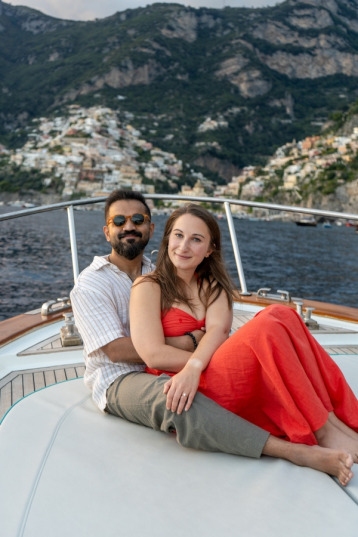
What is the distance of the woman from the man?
0.04 meters

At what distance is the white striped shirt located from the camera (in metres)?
1.29

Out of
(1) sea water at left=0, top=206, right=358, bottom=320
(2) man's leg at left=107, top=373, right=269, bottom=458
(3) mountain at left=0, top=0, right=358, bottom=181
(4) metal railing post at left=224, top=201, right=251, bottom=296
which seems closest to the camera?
(2) man's leg at left=107, top=373, right=269, bottom=458

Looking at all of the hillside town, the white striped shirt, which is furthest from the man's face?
the hillside town

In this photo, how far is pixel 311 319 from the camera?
89.1 inches

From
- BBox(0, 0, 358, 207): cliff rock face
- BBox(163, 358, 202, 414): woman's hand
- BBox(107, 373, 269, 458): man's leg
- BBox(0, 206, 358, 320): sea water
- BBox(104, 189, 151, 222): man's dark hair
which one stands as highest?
BBox(0, 0, 358, 207): cliff rock face

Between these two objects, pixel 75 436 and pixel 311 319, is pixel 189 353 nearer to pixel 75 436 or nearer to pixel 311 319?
pixel 75 436

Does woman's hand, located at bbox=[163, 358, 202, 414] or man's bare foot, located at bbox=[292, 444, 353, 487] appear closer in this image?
man's bare foot, located at bbox=[292, 444, 353, 487]

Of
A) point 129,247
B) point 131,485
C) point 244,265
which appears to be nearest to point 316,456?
point 131,485

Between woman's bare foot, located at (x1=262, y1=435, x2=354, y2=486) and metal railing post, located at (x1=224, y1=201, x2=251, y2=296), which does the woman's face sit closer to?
woman's bare foot, located at (x1=262, y1=435, x2=354, y2=486)

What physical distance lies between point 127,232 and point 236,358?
0.55m

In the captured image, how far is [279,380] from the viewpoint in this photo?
107 cm

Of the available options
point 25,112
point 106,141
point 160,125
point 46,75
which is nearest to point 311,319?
point 106,141

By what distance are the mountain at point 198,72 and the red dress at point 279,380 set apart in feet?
226

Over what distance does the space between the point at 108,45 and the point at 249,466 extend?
96304 millimetres
